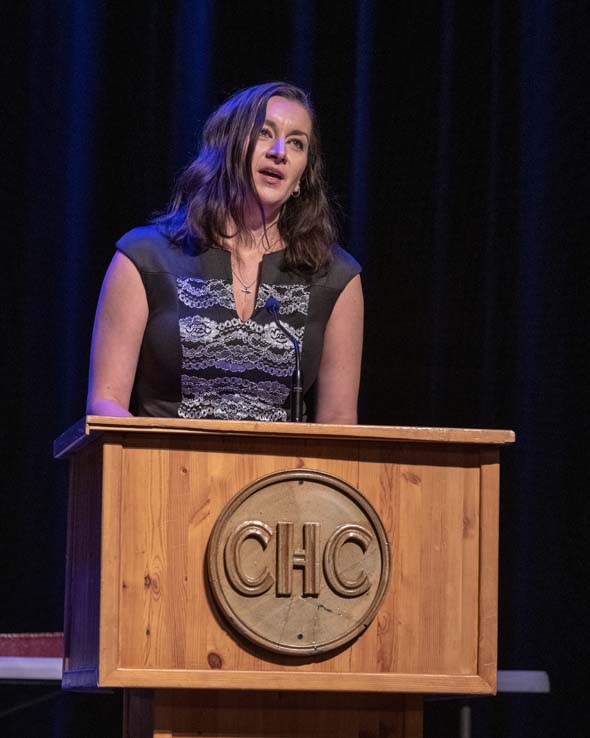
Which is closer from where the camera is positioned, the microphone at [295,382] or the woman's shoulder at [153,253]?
the microphone at [295,382]

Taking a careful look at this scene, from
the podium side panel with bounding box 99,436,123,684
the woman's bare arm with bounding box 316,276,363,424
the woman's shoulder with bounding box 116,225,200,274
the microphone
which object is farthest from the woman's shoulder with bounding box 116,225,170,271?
the podium side panel with bounding box 99,436,123,684

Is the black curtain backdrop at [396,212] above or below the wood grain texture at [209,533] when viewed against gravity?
above

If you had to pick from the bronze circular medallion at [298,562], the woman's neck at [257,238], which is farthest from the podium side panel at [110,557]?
the woman's neck at [257,238]

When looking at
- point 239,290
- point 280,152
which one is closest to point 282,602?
point 239,290

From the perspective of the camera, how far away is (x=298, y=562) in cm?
182

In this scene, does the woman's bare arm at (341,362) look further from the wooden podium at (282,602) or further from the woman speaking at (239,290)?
the wooden podium at (282,602)

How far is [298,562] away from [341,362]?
0.77 metres

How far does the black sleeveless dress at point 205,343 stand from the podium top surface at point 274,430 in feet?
1.56

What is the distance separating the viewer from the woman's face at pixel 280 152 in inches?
97.0

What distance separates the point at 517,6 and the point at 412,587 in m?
2.06

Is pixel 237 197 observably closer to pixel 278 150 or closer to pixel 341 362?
pixel 278 150

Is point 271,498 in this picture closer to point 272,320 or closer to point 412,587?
point 412,587

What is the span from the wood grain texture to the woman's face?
2.49 feet

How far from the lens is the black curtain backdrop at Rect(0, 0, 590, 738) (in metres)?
3.11
